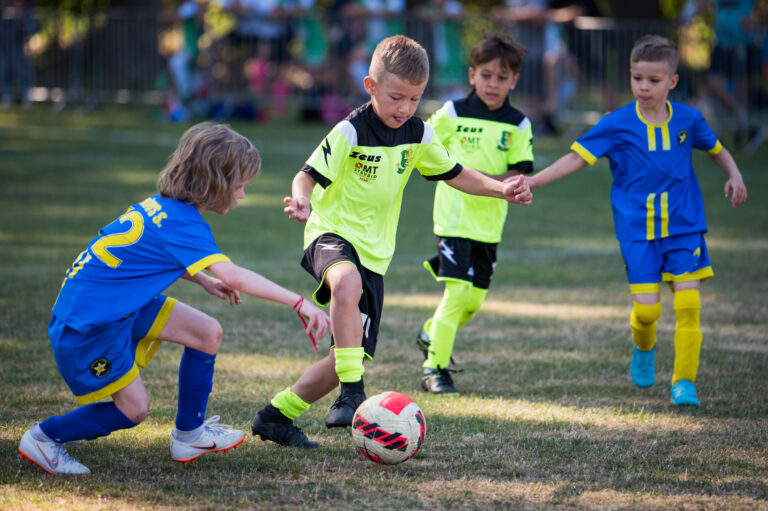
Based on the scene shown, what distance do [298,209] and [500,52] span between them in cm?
201

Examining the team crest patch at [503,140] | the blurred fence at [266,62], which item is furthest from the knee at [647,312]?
the blurred fence at [266,62]

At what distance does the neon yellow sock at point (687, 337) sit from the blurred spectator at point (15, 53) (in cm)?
1847

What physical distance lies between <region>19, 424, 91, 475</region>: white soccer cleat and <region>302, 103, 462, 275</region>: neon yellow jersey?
4.12 ft

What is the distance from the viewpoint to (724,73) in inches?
601

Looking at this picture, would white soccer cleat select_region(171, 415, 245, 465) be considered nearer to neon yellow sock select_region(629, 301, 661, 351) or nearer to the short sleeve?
the short sleeve

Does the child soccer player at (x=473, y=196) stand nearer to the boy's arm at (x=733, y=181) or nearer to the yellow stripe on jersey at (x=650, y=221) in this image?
the yellow stripe on jersey at (x=650, y=221)

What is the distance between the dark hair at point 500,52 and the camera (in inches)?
205

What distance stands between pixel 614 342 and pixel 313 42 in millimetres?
14062

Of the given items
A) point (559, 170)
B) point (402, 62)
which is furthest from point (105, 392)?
point (559, 170)

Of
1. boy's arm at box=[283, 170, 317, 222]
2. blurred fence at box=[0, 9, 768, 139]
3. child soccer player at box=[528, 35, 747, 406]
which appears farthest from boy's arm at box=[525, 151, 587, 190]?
blurred fence at box=[0, 9, 768, 139]

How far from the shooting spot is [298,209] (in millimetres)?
3713

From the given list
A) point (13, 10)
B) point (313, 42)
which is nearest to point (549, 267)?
point (313, 42)

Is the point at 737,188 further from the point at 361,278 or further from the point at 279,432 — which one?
the point at 279,432

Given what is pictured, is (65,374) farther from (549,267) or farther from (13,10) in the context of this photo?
(13,10)
